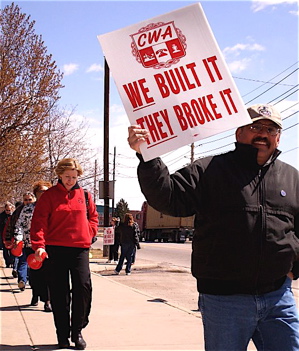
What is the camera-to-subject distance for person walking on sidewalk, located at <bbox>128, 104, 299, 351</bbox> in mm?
3328

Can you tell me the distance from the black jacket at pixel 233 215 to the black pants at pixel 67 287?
3.10m

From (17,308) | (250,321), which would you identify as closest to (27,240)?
(17,308)

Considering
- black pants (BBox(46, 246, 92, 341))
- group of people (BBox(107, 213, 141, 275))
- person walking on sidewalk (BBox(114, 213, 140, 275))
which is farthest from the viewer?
person walking on sidewalk (BBox(114, 213, 140, 275))

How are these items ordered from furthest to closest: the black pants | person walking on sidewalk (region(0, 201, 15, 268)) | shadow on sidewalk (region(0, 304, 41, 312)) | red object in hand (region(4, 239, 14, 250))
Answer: person walking on sidewalk (region(0, 201, 15, 268)) < red object in hand (region(4, 239, 14, 250)) < shadow on sidewalk (region(0, 304, 41, 312)) < the black pants

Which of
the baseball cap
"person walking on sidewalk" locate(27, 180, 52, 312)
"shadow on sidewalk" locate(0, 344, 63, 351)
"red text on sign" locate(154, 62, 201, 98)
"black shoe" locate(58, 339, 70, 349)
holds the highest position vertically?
"red text on sign" locate(154, 62, 201, 98)

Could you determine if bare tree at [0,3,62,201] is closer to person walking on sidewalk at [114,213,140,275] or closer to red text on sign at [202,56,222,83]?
person walking on sidewalk at [114,213,140,275]

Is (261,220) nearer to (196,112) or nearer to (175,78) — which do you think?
(196,112)

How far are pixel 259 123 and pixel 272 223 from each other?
572mm

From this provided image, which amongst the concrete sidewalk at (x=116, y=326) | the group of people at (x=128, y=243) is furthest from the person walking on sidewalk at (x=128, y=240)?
the concrete sidewalk at (x=116, y=326)

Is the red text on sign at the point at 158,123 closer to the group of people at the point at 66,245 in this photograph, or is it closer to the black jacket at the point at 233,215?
the black jacket at the point at 233,215

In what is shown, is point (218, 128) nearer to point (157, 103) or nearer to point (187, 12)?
point (157, 103)

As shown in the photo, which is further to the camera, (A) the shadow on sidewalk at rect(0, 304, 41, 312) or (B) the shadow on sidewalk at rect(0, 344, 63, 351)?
(A) the shadow on sidewalk at rect(0, 304, 41, 312)

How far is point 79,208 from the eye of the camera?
265 inches

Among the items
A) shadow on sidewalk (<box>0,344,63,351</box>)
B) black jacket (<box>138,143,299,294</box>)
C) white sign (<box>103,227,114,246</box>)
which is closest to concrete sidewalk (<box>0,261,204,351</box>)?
shadow on sidewalk (<box>0,344,63,351</box>)
